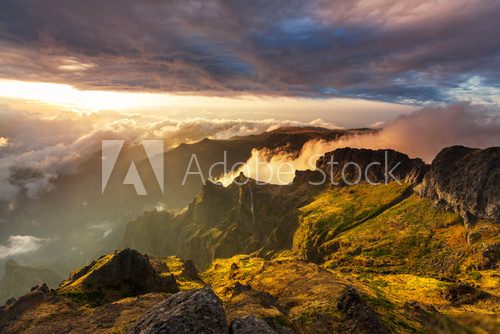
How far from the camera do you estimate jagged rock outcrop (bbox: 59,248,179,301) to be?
97312 millimetres

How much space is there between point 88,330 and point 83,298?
4038 centimetres

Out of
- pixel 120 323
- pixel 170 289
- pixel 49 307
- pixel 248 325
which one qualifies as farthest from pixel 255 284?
pixel 248 325

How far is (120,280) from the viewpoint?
103 m

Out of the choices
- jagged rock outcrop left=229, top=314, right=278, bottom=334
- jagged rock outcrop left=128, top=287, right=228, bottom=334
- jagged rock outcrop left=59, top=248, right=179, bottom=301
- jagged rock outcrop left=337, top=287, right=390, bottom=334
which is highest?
jagged rock outcrop left=128, top=287, right=228, bottom=334

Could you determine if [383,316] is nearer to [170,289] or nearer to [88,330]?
[88,330]

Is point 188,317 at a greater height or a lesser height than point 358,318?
greater

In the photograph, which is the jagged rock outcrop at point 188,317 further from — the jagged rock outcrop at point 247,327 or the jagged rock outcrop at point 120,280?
the jagged rock outcrop at point 120,280

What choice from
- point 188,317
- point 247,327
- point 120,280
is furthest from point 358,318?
point 120,280

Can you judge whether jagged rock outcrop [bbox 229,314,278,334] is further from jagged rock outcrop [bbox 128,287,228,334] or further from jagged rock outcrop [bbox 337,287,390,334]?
jagged rock outcrop [bbox 337,287,390,334]

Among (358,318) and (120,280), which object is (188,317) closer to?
(358,318)

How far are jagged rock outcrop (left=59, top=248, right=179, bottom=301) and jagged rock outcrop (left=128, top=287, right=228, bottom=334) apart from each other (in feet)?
248

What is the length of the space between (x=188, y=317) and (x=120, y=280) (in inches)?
3391

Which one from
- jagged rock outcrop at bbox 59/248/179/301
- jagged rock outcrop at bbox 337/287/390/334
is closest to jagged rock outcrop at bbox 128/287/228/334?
jagged rock outcrop at bbox 337/287/390/334

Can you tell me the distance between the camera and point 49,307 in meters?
77.4
